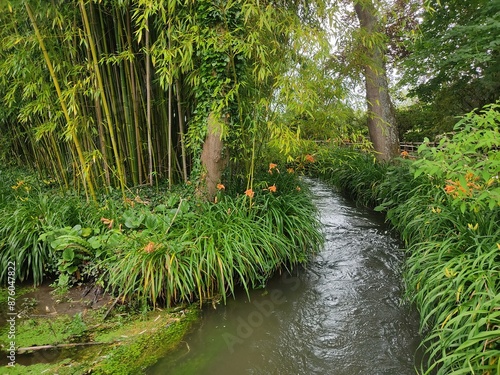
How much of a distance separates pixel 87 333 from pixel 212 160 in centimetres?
162

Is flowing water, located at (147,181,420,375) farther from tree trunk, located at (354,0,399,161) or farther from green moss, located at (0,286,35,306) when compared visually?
tree trunk, located at (354,0,399,161)

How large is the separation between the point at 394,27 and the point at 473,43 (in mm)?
4350

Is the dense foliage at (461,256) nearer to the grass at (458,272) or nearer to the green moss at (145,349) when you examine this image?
the grass at (458,272)

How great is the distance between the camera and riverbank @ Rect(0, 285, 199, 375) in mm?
1759

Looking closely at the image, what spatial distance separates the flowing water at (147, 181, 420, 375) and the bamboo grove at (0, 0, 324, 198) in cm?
129

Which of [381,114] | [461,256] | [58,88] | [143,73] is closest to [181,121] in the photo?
[143,73]

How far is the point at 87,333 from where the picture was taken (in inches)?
79.0

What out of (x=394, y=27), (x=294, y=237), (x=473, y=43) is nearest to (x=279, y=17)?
(x=294, y=237)

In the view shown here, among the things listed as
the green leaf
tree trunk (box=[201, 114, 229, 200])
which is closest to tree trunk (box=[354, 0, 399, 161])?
tree trunk (box=[201, 114, 229, 200])

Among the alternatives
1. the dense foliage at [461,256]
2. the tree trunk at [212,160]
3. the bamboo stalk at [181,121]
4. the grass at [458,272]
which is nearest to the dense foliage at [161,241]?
the tree trunk at [212,160]

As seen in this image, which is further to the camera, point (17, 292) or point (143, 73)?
point (143, 73)

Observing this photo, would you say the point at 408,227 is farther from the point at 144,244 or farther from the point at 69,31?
the point at 69,31

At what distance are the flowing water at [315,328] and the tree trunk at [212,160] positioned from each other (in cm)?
101

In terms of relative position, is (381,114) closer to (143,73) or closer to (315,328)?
(143,73)
